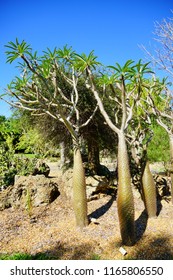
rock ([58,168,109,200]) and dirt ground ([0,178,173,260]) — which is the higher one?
rock ([58,168,109,200])

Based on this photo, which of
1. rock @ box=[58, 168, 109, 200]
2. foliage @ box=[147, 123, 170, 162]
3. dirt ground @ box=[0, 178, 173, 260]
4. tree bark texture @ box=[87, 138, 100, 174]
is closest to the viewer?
dirt ground @ box=[0, 178, 173, 260]

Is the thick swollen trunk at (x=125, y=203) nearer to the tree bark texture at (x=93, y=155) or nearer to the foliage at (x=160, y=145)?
the tree bark texture at (x=93, y=155)

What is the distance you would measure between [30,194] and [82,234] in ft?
8.13

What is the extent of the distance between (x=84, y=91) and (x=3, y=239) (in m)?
4.81

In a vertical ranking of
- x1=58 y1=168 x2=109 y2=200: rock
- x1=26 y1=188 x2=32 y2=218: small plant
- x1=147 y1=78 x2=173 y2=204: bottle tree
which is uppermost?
x1=147 y1=78 x2=173 y2=204: bottle tree

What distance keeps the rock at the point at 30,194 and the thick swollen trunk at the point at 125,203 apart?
10.4 feet

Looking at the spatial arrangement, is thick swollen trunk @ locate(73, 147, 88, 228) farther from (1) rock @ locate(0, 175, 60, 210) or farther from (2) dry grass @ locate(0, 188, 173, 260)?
(1) rock @ locate(0, 175, 60, 210)

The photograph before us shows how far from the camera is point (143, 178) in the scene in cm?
588

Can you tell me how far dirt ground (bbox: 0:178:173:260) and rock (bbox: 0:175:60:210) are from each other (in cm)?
22

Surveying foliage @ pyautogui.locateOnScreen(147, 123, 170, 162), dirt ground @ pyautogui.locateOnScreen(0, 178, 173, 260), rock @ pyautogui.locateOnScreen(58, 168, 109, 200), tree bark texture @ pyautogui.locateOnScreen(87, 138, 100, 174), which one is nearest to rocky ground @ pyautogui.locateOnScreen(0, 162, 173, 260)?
dirt ground @ pyautogui.locateOnScreen(0, 178, 173, 260)

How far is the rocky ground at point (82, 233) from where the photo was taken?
4.49 m

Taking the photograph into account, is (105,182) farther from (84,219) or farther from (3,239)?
(3,239)

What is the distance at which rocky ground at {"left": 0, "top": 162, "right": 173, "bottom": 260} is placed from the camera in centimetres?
449
